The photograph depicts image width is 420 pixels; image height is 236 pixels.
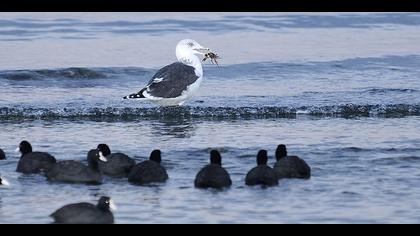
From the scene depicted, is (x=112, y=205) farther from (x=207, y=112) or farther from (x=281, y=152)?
(x=207, y=112)

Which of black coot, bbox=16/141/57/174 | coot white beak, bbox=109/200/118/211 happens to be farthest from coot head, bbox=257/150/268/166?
coot white beak, bbox=109/200/118/211

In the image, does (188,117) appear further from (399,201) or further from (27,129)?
(399,201)

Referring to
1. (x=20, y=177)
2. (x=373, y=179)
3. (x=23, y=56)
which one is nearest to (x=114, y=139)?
(x=20, y=177)

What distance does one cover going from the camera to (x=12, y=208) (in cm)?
1323

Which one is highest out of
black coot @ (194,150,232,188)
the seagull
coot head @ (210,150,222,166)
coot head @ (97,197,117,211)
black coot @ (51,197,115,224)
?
the seagull

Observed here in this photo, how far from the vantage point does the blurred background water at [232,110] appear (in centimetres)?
1351

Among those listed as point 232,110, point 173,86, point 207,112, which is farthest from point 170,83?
point 232,110

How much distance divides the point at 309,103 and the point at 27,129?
192 inches

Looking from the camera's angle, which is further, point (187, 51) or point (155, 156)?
point (187, 51)

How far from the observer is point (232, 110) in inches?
782

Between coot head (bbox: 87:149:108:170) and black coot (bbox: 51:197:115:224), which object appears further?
coot head (bbox: 87:149:108:170)

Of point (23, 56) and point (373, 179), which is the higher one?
point (23, 56)

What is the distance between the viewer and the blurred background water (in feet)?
44.3

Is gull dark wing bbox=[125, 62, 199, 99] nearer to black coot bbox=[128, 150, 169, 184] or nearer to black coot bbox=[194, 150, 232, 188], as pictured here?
black coot bbox=[128, 150, 169, 184]
